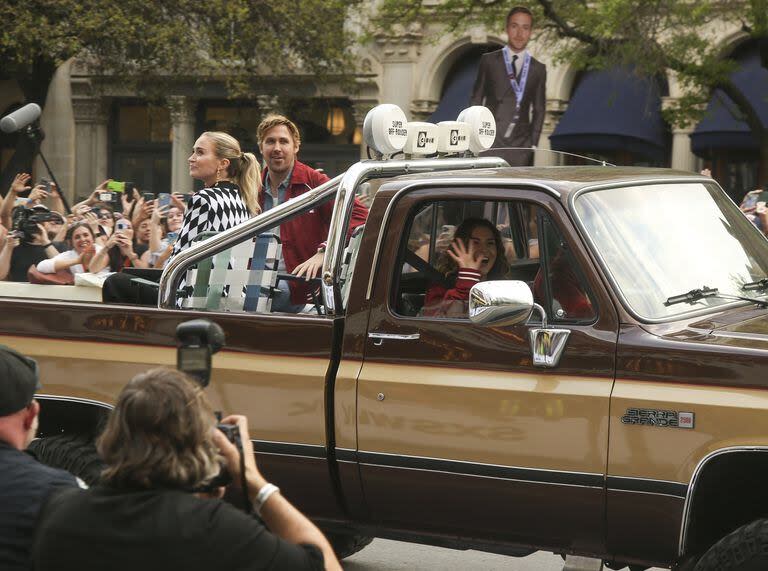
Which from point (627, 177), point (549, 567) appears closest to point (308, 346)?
point (627, 177)

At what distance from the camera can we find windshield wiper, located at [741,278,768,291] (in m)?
5.28

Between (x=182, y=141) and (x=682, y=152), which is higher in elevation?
(x=682, y=152)

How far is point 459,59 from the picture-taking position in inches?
1170

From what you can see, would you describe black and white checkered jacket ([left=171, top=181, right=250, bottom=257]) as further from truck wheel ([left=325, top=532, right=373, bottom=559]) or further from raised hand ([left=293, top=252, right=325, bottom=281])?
truck wheel ([left=325, top=532, right=373, bottom=559])

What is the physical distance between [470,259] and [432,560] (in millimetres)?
1944

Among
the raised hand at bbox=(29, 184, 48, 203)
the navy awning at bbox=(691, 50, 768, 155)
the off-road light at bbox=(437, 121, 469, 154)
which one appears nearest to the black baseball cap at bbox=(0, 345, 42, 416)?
the off-road light at bbox=(437, 121, 469, 154)

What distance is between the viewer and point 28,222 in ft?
31.4

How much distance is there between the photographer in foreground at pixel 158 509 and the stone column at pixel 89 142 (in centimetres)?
3195

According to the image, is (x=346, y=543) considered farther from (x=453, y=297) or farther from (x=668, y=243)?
(x=668, y=243)

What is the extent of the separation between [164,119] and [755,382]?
101 ft

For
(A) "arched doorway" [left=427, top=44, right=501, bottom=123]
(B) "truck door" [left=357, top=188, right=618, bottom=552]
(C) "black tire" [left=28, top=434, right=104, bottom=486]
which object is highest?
(A) "arched doorway" [left=427, top=44, right=501, bottom=123]

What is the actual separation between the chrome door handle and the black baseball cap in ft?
6.82

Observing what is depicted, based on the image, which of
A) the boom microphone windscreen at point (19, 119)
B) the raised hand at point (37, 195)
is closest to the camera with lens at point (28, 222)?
the boom microphone windscreen at point (19, 119)

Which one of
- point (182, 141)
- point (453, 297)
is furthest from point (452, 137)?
point (182, 141)
